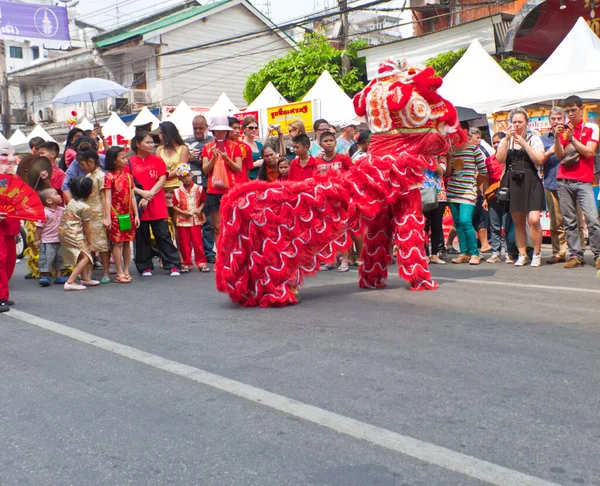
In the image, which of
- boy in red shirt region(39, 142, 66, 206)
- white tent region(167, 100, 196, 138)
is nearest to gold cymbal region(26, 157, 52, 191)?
boy in red shirt region(39, 142, 66, 206)

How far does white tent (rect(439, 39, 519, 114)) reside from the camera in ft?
40.8

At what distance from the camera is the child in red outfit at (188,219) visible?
9.47 m

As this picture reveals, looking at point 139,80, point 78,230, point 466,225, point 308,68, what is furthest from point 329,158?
point 139,80

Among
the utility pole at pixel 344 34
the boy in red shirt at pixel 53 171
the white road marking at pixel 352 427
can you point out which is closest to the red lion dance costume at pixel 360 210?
the white road marking at pixel 352 427

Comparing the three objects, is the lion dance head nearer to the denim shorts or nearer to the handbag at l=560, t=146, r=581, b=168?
the handbag at l=560, t=146, r=581, b=168

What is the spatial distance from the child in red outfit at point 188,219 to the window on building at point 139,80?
2865 cm

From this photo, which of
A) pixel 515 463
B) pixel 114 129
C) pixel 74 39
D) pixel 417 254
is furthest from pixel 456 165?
pixel 74 39

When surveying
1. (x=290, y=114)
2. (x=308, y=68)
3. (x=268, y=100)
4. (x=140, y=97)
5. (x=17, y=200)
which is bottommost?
(x=17, y=200)

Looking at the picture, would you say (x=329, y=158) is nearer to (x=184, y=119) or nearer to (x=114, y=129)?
(x=184, y=119)

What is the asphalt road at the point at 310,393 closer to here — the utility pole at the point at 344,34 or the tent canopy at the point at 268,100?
the tent canopy at the point at 268,100

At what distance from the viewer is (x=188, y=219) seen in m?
9.47

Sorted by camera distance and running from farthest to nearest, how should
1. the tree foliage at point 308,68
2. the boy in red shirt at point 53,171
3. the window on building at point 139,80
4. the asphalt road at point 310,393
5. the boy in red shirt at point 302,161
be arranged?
the window on building at point 139,80 < the tree foliage at point 308,68 < the boy in red shirt at point 53,171 < the boy in red shirt at point 302,161 < the asphalt road at point 310,393

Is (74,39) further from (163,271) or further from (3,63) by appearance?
(163,271)

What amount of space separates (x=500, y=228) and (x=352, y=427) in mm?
7058
